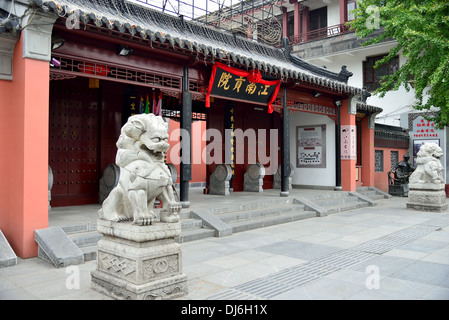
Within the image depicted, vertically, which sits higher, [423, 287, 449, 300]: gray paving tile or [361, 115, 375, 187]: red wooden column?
[361, 115, 375, 187]: red wooden column

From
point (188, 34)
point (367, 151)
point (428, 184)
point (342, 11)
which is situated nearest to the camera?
point (188, 34)

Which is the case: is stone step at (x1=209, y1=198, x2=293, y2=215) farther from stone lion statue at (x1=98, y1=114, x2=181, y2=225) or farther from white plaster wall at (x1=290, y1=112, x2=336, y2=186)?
stone lion statue at (x1=98, y1=114, x2=181, y2=225)

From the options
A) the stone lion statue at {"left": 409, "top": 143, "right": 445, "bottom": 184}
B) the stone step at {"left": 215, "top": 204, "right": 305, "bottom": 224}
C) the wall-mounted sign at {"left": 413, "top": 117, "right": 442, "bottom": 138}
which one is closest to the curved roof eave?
the stone lion statue at {"left": 409, "top": 143, "right": 445, "bottom": 184}

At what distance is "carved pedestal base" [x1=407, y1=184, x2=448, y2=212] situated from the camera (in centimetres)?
985

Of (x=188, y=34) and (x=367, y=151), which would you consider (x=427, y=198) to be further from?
(x=188, y=34)

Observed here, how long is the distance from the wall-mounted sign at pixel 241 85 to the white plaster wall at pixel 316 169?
3673mm

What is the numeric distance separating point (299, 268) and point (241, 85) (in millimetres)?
5080

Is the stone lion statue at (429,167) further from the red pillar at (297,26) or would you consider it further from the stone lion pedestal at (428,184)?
the red pillar at (297,26)

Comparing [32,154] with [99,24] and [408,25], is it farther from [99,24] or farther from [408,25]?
[408,25]

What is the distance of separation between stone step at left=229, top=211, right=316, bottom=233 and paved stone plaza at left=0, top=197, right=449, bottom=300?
18cm

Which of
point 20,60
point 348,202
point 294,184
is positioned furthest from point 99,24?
point 294,184

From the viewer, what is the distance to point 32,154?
505 cm

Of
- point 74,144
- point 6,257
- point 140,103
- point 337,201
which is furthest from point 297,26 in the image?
point 6,257

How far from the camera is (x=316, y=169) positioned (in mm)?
12742
